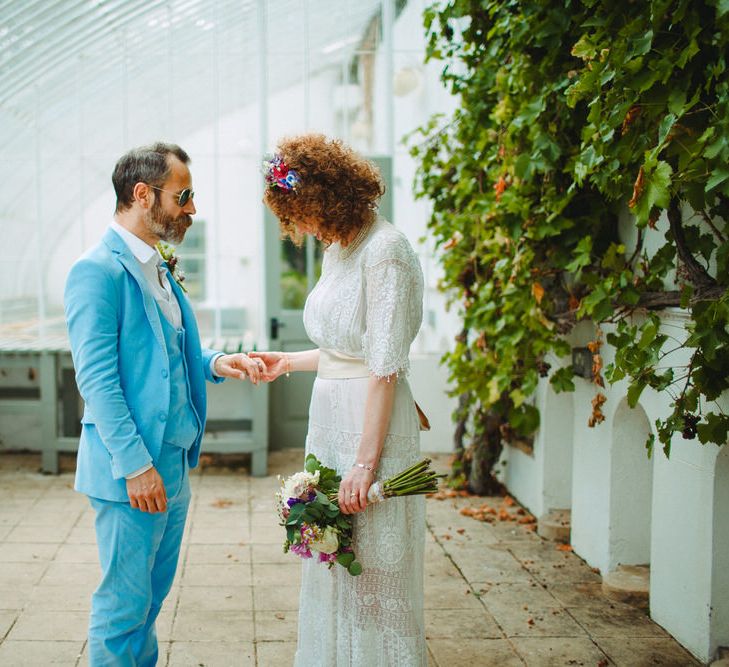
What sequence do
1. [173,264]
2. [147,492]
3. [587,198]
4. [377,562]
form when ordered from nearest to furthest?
[147,492]
[377,562]
[173,264]
[587,198]

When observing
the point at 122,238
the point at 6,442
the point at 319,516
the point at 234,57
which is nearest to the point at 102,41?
the point at 234,57

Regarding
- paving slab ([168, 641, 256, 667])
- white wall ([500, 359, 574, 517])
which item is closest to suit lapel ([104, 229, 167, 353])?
paving slab ([168, 641, 256, 667])

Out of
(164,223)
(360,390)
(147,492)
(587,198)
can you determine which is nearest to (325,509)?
(360,390)

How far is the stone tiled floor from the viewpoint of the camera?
11.2 ft

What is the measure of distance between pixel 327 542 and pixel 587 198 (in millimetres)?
2379

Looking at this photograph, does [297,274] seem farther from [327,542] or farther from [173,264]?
[327,542]

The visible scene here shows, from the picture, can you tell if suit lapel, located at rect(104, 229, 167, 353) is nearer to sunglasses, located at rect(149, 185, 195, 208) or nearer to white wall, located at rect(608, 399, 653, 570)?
sunglasses, located at rect(149, 185, 195, 208)

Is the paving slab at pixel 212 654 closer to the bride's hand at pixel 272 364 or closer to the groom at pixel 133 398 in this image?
the groom at pixel 133 398

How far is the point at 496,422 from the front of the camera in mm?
5691

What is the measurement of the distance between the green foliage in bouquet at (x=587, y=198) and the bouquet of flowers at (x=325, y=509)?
39.8 inches

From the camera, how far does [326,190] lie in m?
2.55

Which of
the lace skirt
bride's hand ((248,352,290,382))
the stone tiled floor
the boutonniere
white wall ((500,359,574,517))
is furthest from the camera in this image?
white wall ((500,359,574,517))

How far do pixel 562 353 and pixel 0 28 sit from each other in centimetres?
396

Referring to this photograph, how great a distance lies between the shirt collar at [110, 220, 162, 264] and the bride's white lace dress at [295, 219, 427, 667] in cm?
52
